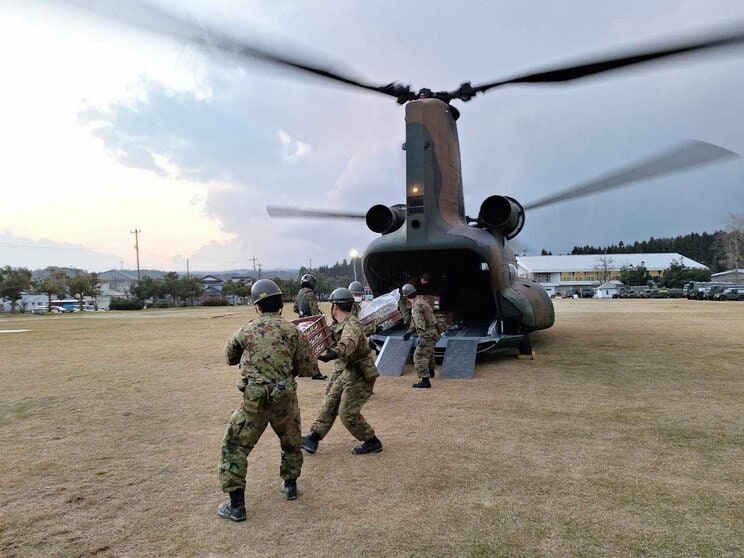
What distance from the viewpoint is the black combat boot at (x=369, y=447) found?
16.0 ft

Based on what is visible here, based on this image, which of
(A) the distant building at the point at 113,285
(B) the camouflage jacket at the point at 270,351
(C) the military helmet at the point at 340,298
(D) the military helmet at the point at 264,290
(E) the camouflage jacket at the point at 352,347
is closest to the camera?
(B) the camouflage jacket at the point at 270,351

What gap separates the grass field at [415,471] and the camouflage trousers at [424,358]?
0.29 m

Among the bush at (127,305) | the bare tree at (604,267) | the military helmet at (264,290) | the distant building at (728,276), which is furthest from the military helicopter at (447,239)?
the bare tree at (604,267)

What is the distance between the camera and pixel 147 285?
171 feet

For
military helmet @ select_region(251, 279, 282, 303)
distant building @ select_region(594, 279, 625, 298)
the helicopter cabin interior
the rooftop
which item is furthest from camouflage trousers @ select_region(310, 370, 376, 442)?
the rooftop

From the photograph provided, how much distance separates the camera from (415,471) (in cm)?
439

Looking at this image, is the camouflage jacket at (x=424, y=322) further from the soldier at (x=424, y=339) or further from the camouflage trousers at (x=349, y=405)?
the camouflage trousers at (x=349, y=405)

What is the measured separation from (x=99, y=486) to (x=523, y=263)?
3632 inches

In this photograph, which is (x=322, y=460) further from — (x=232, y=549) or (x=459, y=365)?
(x=459, y=365)

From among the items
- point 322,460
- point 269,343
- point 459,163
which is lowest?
point 322,460

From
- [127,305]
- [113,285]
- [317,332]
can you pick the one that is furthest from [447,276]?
[113,285]

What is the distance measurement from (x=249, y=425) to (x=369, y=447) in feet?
5.23

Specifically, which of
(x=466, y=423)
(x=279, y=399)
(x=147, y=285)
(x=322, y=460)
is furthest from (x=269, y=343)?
(x=147, y=285)

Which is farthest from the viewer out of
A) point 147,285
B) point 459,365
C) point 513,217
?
point 147,285
